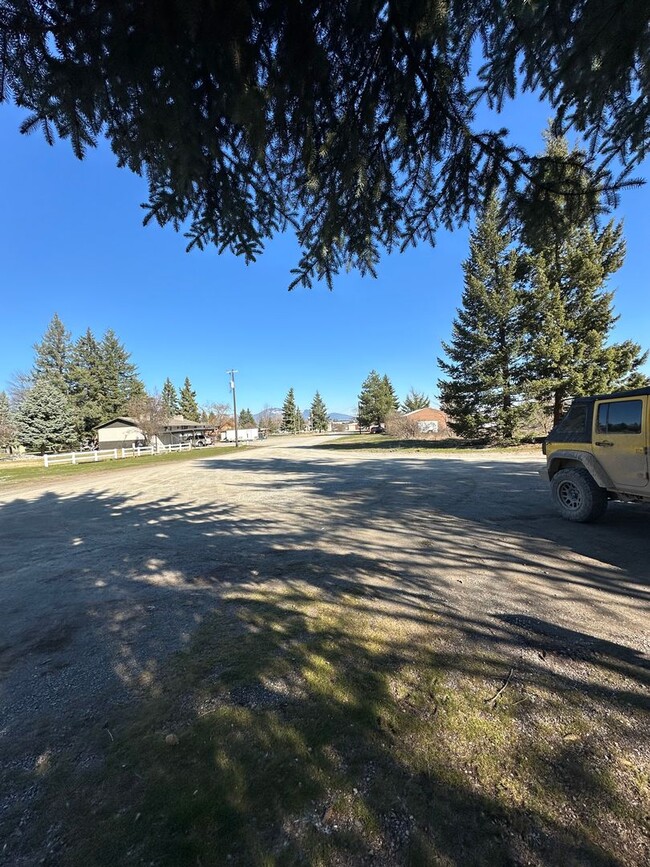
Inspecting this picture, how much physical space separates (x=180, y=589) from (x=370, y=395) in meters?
54.3

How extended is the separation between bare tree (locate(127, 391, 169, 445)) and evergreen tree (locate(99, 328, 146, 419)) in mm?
6617

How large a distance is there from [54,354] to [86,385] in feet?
17.1

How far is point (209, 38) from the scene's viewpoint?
8.97 ft

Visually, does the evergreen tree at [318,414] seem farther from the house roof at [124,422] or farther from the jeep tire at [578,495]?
the jeep tire at [578,495]

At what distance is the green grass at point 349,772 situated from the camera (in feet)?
4.58

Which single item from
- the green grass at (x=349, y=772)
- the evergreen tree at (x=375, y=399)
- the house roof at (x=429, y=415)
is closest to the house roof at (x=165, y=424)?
the evergreen tree at (x=375, y=399)

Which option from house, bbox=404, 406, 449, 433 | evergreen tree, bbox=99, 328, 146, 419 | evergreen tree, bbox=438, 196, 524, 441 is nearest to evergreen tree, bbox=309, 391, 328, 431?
house, bbox=404, 406, 449, 433

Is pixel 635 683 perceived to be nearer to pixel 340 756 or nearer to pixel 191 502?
pixel 340 756

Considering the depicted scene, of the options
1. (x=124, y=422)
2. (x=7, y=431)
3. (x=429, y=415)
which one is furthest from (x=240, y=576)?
(x=429, y=415)

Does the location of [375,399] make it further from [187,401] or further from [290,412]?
[290,412]

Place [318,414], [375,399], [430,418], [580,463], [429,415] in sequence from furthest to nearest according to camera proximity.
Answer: [318,414], [429,415], [430,418], [375,399], [580,463]

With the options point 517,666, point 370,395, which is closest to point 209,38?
point 517,666

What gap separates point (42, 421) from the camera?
3334 centimetres

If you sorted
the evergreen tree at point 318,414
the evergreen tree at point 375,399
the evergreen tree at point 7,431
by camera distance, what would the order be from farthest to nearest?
the evergreen tree at point 318,414 → the evergreen tree at point 375,399 → the evergreen tree at point 7,431
